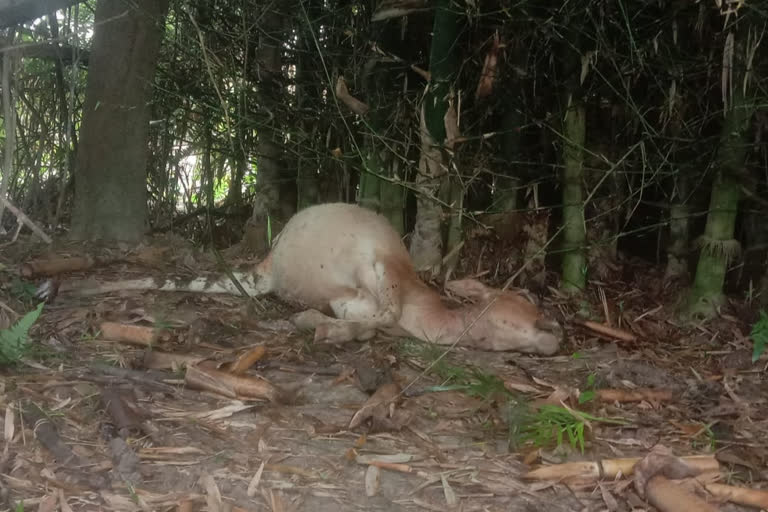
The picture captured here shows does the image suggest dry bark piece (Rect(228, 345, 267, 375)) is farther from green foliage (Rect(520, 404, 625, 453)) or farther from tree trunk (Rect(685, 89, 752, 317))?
tree trunk (Rect(685, 89, 752, 317))

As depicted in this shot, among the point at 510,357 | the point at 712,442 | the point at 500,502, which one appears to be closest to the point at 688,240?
the point at 510,357

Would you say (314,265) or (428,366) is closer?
(428,366)

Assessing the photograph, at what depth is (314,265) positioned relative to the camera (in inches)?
138

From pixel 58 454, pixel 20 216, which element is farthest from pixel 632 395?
pixel 20 216

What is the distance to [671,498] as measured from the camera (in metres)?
1.90

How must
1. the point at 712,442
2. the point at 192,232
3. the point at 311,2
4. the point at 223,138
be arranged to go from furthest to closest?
the point at 192,232
the point at 223,138
the point at 311,2
the point at 712,442

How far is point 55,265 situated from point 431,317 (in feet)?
5.90

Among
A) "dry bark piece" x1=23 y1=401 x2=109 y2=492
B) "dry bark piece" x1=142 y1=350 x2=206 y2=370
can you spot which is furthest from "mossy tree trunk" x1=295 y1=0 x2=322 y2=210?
"dry bark piece" x1=23 y1=401 x2=109 y2=492

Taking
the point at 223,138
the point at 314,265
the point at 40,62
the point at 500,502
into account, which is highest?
the point at 40,62

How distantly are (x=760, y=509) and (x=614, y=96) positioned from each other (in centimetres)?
207

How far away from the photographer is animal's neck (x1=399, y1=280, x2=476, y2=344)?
322cm

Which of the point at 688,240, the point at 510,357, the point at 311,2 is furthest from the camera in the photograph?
the point at 311,2

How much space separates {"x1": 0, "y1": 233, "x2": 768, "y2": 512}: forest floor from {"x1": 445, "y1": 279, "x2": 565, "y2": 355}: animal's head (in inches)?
2.1

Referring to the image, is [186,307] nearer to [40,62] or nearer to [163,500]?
[163,500]
